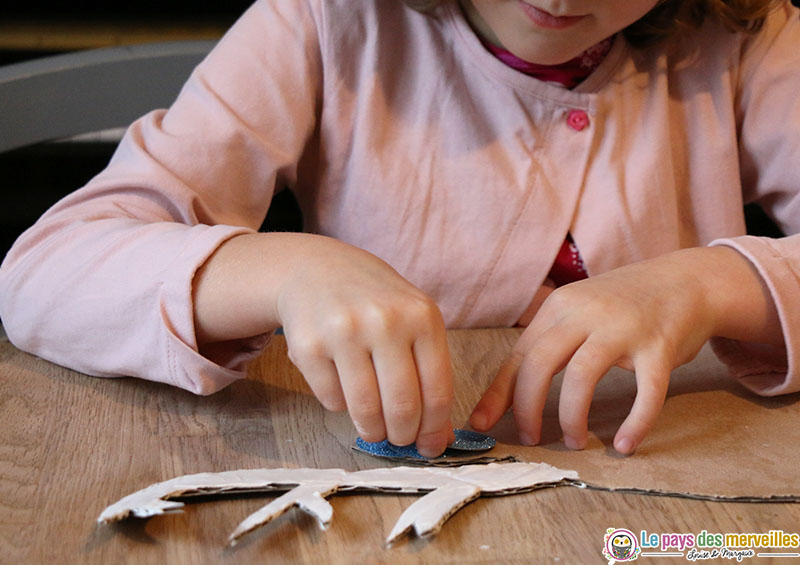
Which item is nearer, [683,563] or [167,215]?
[683,563]

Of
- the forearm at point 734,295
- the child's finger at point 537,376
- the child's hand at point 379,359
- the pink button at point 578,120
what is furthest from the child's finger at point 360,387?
the pink button at point 578,120

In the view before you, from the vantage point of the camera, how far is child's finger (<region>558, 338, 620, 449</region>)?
1.97ft

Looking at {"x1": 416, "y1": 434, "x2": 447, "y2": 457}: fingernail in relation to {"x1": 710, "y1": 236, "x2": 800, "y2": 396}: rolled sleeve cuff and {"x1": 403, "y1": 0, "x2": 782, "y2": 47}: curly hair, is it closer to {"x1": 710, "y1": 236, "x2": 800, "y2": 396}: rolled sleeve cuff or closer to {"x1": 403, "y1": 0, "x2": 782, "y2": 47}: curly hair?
{"x1": 710, "y1": 236, "x2": 800, "y2": 396}: rolled sleeve cuff

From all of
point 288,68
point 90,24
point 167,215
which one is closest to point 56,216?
point 167,215

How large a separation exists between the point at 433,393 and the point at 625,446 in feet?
0.41

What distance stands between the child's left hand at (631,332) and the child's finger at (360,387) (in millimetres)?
82

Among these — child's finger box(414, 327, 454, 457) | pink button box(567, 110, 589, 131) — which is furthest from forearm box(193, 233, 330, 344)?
pink button box(567, 110, 589, 131)

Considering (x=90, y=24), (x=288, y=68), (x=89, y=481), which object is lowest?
(x=90, y=24)

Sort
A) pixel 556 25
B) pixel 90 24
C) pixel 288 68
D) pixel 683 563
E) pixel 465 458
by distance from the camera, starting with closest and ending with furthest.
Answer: pixel 683 563 < pixel 465 458 < pixel 556 25 < pixel 288 68 < pixel 90 24

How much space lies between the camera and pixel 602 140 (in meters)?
0.90

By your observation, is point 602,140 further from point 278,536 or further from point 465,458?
point 278,536

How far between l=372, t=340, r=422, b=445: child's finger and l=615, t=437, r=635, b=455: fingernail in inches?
5.0

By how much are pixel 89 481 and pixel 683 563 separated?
33cm

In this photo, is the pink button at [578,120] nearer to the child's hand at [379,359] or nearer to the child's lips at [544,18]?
the child's lips at [544,18]
